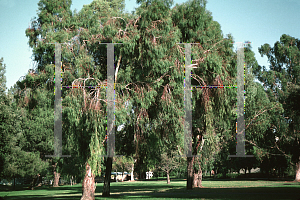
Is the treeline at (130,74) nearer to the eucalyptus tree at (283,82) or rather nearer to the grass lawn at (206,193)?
the grass lawn at (206,193)

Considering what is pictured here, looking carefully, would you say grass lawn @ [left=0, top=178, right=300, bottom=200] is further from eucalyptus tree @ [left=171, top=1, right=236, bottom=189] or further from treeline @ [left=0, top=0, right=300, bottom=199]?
eucalyptus tree @ [left=171, top=1, right=236, bottom=189]

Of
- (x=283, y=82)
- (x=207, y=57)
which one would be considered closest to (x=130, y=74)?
(x=207, y=57)

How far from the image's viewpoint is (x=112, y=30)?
1612 cm

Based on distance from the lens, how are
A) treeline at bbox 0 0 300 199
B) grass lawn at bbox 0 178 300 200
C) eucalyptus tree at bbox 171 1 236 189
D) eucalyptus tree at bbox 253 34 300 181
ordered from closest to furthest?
treeline at bbox 0 0 300 199 → eucalyptus tree at bbox 171 1 236 189 → grass lawn at bbox 0 178 300 200 → eucalyptus tree at bbox 253 34 300 181

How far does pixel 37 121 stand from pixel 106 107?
30.4 meters

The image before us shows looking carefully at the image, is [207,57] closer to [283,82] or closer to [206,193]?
[206,193]

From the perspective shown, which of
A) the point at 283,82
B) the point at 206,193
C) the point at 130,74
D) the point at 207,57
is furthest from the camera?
the point at 283,82

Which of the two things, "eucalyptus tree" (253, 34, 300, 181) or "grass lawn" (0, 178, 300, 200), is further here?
"eucalyptus tree" (253, 34, 300, 181)

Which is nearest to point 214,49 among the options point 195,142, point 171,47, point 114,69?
point 171,47

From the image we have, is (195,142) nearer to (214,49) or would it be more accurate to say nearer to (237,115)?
(237,115)

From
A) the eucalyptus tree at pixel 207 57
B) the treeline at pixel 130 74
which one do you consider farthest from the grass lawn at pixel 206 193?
the eucalyptus tree at pixel 207 57

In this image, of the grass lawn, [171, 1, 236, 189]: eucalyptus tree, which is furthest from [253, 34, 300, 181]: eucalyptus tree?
[171, 1, 236, 189]: eucalyptus tree

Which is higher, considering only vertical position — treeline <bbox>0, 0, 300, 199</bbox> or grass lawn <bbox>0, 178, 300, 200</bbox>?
treeline <bbox>0, 0, 300, 199</bbox>

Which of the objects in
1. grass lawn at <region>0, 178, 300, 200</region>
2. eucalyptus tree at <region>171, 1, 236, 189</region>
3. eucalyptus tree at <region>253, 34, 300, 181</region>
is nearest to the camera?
eucalyptus tree at <region>171, 1, 236, 189</region>
